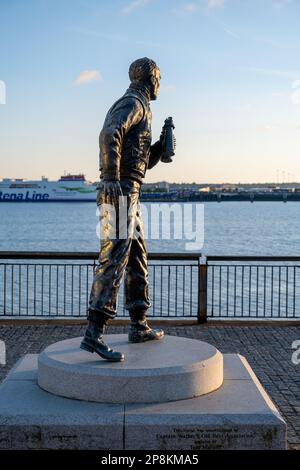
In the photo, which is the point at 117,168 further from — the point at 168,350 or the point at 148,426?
the point at 148,426

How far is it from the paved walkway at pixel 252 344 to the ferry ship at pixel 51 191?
13635cm

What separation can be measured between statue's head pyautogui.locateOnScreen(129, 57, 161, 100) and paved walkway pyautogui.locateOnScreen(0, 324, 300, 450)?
3.91 m

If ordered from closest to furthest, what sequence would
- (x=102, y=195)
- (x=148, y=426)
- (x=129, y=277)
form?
(x=148, y=426) → (x=102, y=195) → (x=129, y=277)

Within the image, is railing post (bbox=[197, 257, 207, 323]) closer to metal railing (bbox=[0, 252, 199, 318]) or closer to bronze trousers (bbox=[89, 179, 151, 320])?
metal railing (bbox=[0, 252, 199, 318])

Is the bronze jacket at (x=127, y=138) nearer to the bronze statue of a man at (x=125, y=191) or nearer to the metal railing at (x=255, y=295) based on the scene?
the bronze statue of a man at (x=125, y=191)

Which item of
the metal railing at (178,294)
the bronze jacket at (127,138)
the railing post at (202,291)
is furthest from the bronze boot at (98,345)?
the railing post at (202,291)

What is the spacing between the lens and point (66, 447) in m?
6.21

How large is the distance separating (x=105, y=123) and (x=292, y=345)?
624 cm

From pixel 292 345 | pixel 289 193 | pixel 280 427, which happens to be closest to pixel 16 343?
pixel 292 345

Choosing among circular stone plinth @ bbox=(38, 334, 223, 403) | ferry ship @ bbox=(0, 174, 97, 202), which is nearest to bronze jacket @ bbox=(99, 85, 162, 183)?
circular stone plinth @ bbox=(38, 334, 223, 403)

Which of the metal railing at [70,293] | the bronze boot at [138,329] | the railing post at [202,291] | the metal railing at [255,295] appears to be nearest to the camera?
the bronze boot at [138,329]

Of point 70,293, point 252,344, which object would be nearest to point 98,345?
point 252,344

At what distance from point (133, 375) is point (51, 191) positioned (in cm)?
15815

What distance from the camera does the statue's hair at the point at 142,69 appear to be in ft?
24.6
